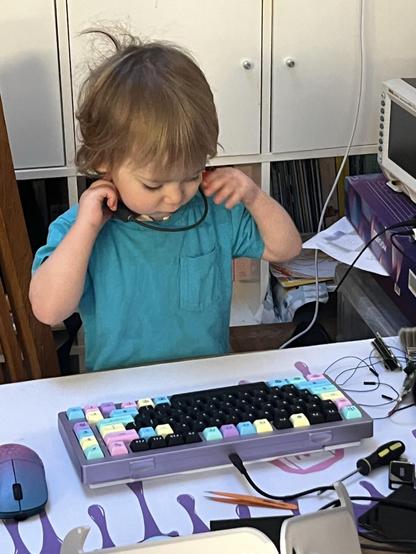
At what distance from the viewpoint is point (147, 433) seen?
1011mm

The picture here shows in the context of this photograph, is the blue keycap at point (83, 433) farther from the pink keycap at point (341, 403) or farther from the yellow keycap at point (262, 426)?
the pink keycap at point (341, 403)

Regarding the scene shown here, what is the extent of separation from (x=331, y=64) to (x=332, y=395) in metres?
1.21

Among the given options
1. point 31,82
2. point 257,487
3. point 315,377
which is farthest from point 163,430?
point 31,82

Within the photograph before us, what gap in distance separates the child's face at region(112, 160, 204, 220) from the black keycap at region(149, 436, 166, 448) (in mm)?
324

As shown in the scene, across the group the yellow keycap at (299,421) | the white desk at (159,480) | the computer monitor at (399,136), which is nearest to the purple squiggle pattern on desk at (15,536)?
the white desk at (159,480)

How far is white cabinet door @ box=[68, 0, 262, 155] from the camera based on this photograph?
1975 millimetres

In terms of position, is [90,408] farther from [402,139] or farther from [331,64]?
[331,64]

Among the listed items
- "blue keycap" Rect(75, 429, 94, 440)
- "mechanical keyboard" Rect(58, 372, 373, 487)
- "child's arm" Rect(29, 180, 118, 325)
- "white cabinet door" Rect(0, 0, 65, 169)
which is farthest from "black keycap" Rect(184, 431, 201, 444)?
"white cabinet door" Rect(0, 0, 65, 169)

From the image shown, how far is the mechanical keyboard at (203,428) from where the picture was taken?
98 cm

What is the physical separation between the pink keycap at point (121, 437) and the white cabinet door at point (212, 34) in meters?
1.19

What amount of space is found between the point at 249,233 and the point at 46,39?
83 cm

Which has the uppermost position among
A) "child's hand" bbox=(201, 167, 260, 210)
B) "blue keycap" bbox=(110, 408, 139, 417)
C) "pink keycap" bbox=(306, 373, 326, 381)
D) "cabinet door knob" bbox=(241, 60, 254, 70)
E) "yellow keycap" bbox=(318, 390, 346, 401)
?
"cabinet door knob" bbox=(241, 60, 254, 70)

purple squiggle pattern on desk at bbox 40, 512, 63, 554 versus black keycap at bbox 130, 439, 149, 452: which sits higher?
black keycap at bbox 130, 439, 149, 452

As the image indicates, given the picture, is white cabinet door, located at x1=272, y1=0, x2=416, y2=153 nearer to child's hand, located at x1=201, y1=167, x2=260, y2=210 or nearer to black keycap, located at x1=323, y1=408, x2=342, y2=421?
child's hand, located at x1=201, y1=167, x2=260, y2=210
